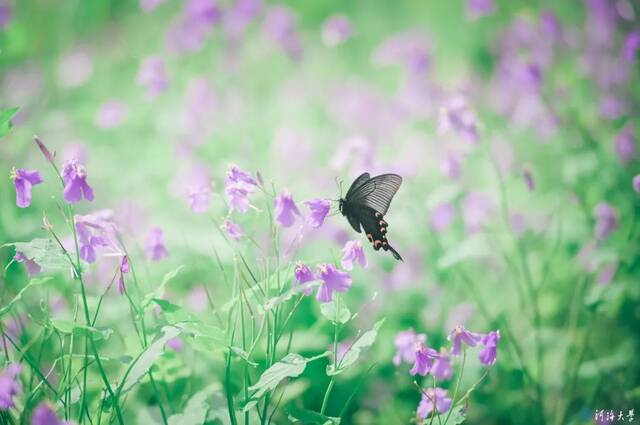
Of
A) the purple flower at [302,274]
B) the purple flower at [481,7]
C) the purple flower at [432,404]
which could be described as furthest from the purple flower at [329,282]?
the purple flower at [481,7]

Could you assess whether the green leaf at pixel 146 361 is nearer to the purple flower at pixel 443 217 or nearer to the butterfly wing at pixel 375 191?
the butterfly wing at pixel 375 191

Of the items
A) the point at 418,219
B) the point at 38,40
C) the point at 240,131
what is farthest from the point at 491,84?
the point at 38,40

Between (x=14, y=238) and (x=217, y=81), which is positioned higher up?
(x=217, y=81)

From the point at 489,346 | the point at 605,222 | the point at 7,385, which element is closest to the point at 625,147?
the point at 605,222

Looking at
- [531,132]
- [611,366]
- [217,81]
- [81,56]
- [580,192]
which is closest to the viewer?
[611,366]

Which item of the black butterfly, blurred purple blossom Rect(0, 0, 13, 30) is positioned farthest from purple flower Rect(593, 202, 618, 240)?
blurred purple blossom Rect(0, 0, 13, 30)

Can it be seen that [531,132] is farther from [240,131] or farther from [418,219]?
[240,131]

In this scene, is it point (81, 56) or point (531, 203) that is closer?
point (531, 203)
